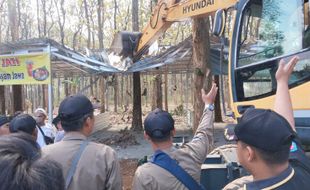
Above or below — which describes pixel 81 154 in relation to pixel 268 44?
below

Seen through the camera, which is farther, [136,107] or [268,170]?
[136,107]

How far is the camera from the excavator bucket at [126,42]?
47.7 feet

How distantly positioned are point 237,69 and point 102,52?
11.5 metres

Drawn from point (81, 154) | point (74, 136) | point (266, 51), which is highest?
point (266, 51)

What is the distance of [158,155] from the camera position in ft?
8.86

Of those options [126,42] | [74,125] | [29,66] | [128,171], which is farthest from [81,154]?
[126,42]

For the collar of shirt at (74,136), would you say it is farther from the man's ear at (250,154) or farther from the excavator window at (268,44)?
the excavator window at (268,44)

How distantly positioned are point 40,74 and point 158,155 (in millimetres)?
7054

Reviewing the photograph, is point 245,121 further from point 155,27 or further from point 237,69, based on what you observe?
point 155,27

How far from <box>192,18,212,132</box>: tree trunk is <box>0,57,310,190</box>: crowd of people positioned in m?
5.44

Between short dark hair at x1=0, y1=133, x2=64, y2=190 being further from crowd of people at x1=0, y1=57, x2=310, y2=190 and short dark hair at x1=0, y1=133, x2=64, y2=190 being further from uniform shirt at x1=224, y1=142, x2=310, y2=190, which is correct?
uniform shirt at x1=224, y1=142, x2=310, y2=190

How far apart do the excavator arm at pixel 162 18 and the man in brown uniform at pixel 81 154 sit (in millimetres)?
4355

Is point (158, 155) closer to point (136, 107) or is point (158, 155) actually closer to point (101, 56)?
point (101, 56)

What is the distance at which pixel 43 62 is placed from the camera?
930 centimetres
